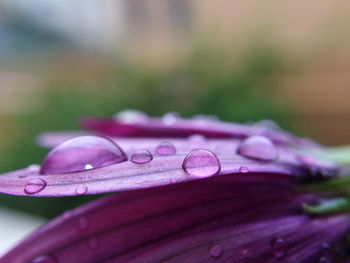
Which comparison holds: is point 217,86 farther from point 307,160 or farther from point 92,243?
point 92,243

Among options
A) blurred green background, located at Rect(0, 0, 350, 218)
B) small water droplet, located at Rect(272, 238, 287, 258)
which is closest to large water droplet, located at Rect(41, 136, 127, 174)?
small water droplet, located at Rect(272, 238, 287, 258)

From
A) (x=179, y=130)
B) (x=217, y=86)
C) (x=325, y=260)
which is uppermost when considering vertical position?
(x=217, y=86)

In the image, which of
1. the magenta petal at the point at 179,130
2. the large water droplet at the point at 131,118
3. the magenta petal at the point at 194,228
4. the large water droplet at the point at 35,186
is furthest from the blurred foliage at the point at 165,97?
the large water droplet at the point at 35,186

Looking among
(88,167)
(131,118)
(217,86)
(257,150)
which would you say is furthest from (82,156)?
(217,86)

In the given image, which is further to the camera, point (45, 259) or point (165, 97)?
point (165, 97)

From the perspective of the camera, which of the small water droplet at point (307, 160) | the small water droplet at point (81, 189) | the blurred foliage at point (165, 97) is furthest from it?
the blurred foliage at point (165, 97)

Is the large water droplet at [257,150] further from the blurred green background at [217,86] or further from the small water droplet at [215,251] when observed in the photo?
the blurred green background at [217,86]

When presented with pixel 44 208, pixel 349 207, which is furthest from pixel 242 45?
pixel 349 207
